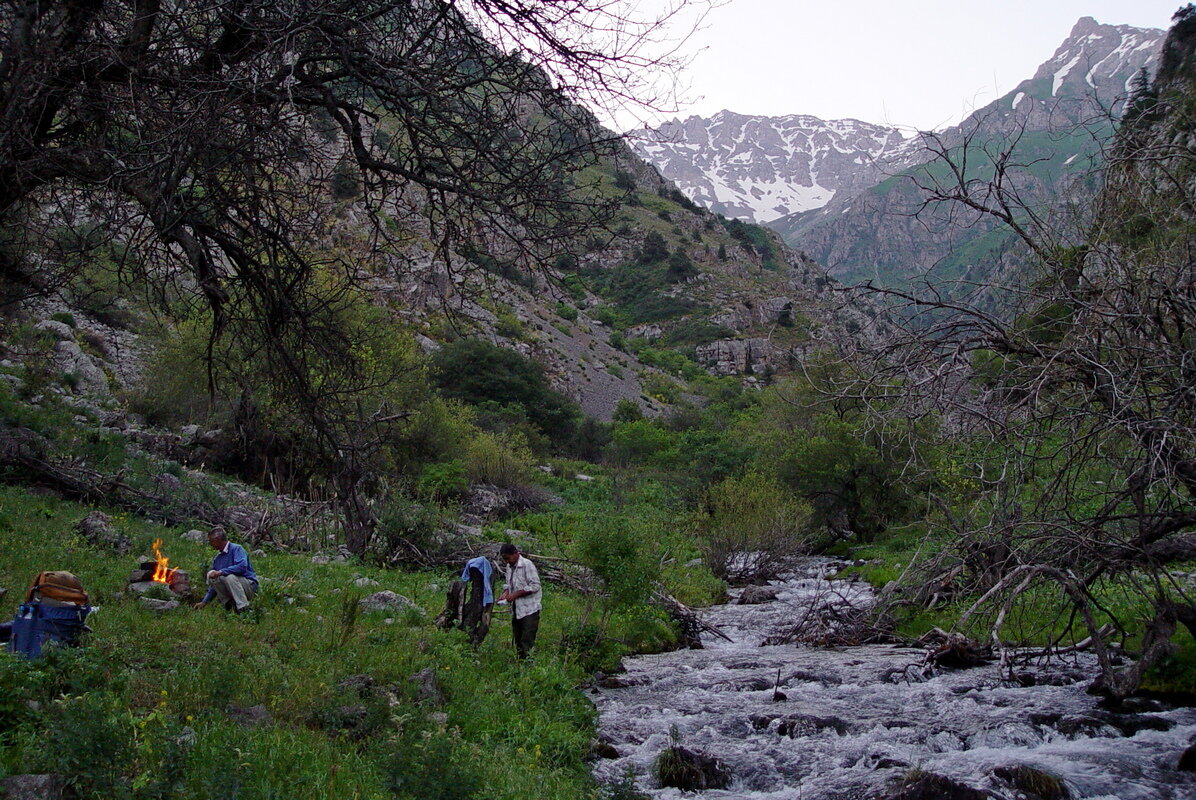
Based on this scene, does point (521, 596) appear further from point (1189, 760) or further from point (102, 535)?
point (1189, 760)

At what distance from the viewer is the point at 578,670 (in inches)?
423

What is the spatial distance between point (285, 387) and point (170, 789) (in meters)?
2.90

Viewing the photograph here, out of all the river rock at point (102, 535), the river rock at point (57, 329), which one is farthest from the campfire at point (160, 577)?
the river rock at point (57, 329)

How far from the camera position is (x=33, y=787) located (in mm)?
3557

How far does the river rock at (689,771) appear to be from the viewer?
735 centimetres

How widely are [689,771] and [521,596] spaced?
3.09 meters

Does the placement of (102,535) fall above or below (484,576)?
above

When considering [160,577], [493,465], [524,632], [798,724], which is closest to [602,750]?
[524,632]

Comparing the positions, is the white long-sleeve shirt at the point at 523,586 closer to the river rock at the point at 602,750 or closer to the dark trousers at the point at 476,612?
the dark trousers at the point at 476,612

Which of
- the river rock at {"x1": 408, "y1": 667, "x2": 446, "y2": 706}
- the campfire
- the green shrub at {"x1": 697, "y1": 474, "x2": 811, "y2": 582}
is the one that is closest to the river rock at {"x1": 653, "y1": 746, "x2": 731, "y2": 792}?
the river rock at {"x1": 408, "y1": 667, "x2": 446, "y2": 706}

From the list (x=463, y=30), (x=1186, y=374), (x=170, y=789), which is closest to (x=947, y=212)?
(x=1186, y=374)

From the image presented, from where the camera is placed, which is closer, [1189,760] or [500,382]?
[1189,760]

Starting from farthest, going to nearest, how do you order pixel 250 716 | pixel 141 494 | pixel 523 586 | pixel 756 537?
pixel 756 537 < pixel 141 494 < pixel 523 586 < pixel 250 716

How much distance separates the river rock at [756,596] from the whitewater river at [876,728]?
6.29 meters
